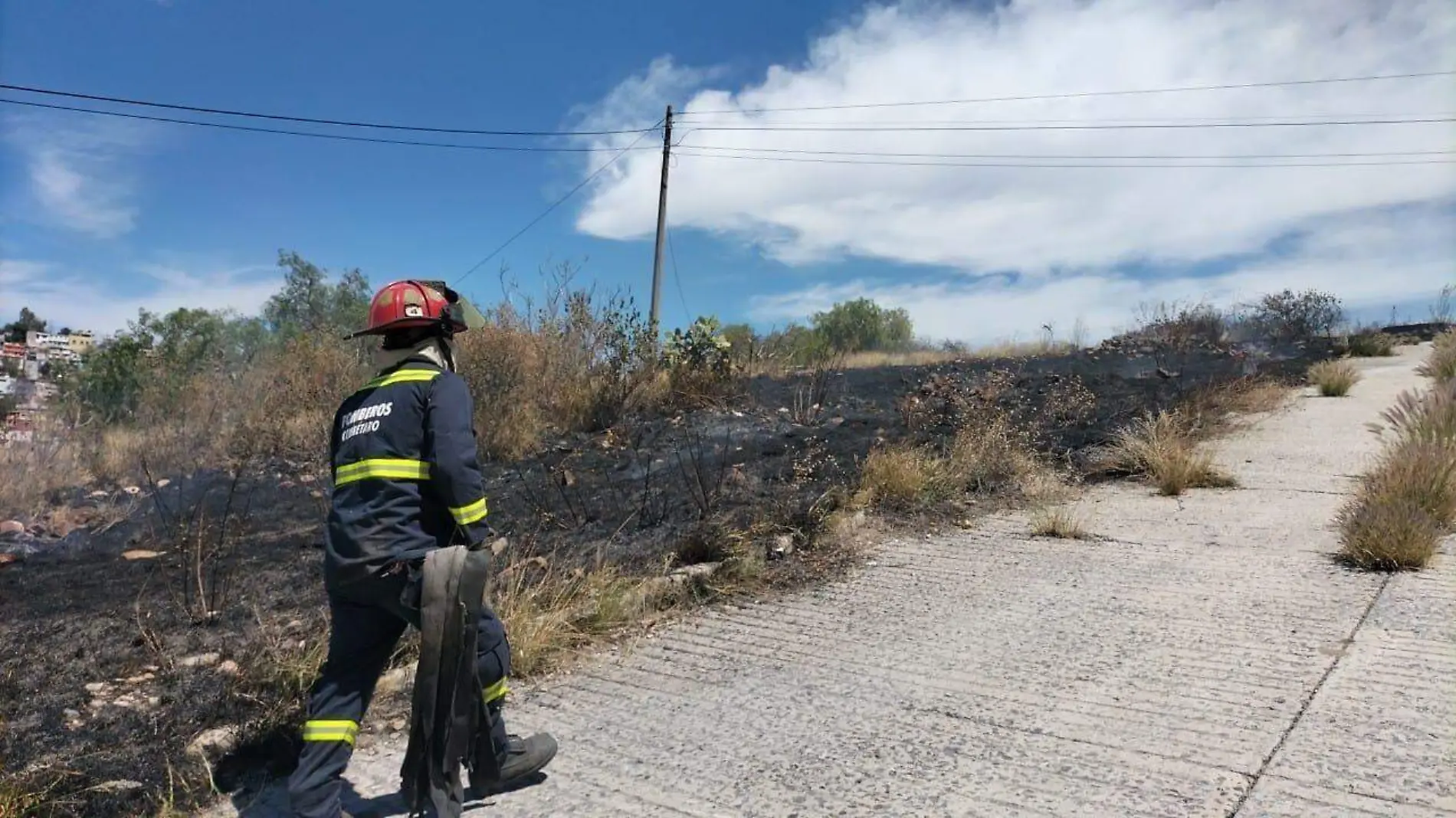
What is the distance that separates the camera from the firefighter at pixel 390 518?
277cm

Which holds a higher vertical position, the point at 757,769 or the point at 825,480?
the point at 825,480

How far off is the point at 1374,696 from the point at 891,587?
2.47 metres

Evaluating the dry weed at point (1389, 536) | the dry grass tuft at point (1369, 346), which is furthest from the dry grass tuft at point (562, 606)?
the dry grass tuft at point (1369, 346)

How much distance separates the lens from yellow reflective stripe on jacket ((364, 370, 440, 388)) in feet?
9.52

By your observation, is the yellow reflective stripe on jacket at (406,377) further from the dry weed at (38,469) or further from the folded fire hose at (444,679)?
the dry weed at (38,469)

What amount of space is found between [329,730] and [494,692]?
51 centimetres

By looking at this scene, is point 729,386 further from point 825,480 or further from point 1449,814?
point 1449,814

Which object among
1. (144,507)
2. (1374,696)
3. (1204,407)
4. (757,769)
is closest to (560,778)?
(757,769)

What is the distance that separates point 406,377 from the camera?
9.54 feet

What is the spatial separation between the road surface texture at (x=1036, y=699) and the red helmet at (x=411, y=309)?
64.1 inches

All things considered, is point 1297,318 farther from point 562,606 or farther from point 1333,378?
point 562,606

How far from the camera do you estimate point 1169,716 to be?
3.38 meters

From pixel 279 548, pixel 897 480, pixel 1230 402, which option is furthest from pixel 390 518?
pixel 1230 402

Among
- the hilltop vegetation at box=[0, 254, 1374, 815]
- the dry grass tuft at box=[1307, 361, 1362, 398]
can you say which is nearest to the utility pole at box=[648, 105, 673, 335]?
the hilltop vegetation at box=[0, 254, 1374, 815]
